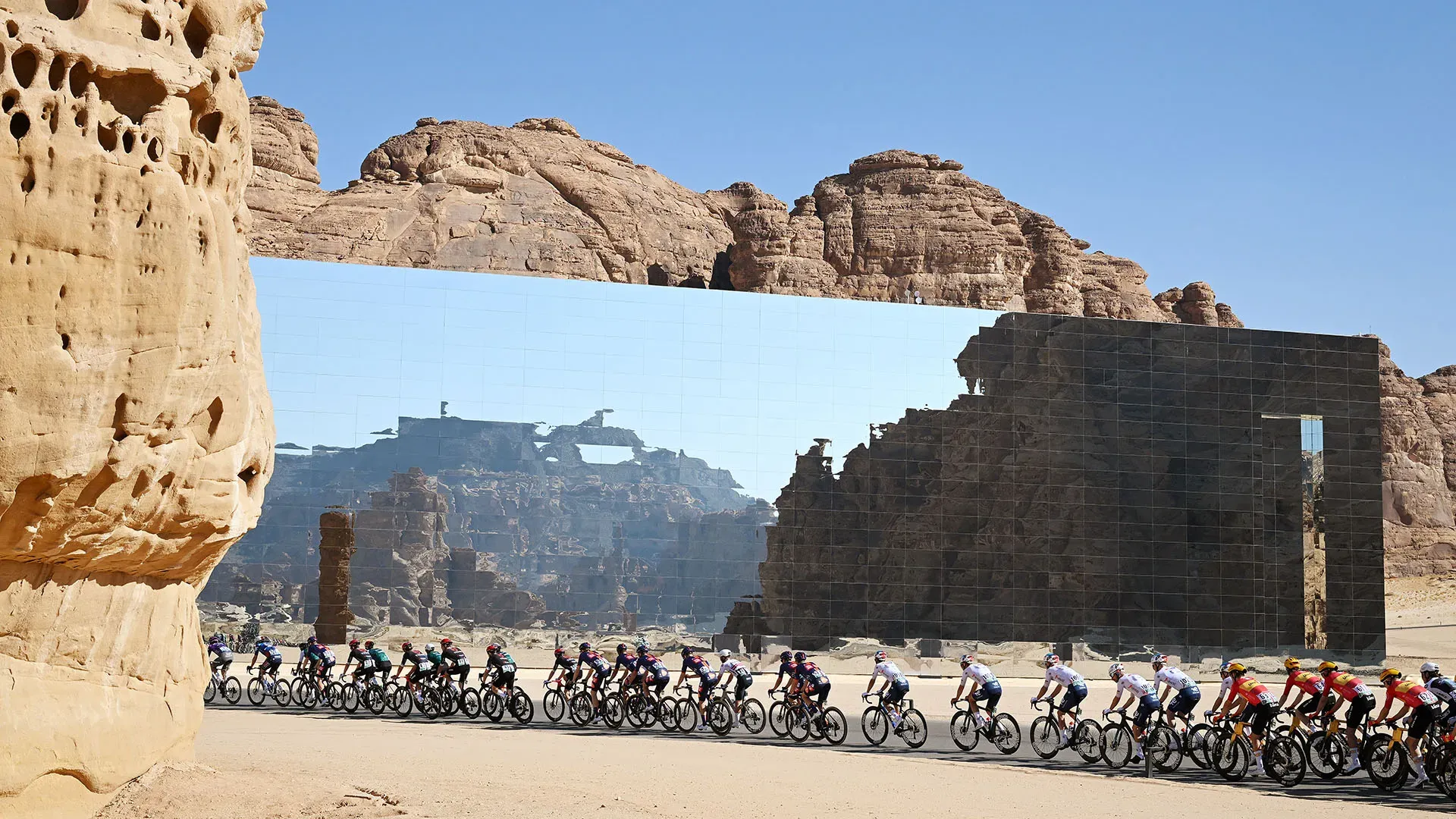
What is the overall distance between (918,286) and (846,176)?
28.7 ft

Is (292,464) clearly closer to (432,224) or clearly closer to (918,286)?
(432,224)

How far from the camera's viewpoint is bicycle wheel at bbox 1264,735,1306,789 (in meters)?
18.1

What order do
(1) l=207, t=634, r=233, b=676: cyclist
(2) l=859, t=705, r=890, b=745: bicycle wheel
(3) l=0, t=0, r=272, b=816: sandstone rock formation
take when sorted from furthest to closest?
(1) l=207, t=634, r=233, b=676: cyclist
(2) l=859, t=705, r=890, b=745: bicycle wheel
(3) l=0, t=0, r=272, b=816: sandstone rock formation

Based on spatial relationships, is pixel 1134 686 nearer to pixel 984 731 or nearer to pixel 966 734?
pixel 984 731

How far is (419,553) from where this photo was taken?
40.6 metres

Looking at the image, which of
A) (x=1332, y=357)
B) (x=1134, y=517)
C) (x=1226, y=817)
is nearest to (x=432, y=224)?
(x=1134, y=517)

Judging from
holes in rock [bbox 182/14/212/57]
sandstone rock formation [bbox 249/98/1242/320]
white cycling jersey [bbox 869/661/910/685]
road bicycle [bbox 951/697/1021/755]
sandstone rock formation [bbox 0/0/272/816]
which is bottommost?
road bicycle [bbox 951/697/1021/755]

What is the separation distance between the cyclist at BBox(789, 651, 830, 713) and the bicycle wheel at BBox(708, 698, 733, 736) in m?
1.38

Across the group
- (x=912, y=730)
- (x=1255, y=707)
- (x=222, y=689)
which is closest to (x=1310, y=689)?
(x=1255, y=707)

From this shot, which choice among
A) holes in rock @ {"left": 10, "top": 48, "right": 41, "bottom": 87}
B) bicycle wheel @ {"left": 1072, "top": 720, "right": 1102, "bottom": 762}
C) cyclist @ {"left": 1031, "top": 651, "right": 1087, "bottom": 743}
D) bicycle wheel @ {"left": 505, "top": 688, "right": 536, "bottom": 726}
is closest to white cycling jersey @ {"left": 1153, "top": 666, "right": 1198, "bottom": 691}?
cyclist @ {"left": 1031, "top": 651, "right": 1087, "bottom": 743}

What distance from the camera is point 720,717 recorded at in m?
23.6

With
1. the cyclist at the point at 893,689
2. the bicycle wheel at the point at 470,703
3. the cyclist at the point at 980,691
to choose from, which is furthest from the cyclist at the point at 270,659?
the cyclist at the point at 980,691

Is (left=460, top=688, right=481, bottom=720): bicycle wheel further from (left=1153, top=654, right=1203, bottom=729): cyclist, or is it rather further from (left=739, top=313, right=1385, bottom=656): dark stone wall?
(left=739, top=313, right=1385, bottom=656): dark stone wall

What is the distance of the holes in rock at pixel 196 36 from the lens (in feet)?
37.2
